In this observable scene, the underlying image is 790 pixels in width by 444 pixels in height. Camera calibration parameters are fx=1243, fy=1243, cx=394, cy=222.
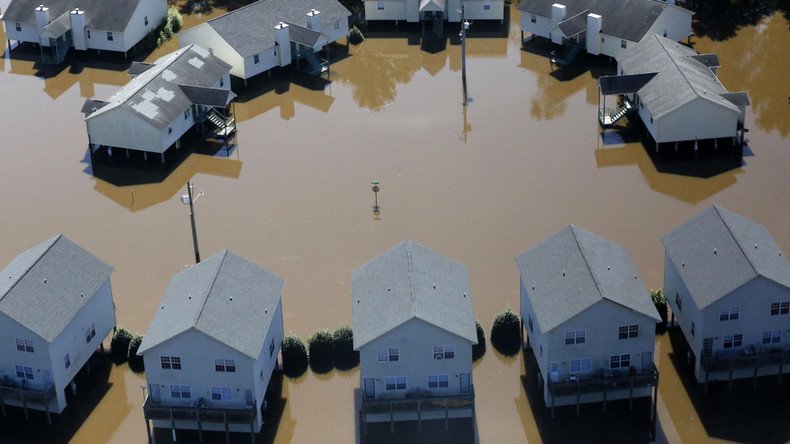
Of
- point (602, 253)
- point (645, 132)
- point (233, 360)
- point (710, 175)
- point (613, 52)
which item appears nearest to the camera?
point (233, 360)

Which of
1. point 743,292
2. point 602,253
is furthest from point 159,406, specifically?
point 743,292

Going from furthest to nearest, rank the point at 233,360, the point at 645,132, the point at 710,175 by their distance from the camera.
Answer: the point at 645,132
the point at 710,175
the point at 233,360

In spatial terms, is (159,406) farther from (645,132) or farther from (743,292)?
(645,132)

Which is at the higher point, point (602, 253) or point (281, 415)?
point (602, 253)

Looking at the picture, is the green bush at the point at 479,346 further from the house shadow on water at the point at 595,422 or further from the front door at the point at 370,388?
the front door at the point at 370,388

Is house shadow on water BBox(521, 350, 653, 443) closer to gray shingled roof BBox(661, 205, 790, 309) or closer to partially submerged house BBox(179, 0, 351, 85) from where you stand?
gray shingled roof BBox(661, 205, 790, 309)

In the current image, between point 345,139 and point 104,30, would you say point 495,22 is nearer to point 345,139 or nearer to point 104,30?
point 345,139

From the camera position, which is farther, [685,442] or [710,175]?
[710,175]
